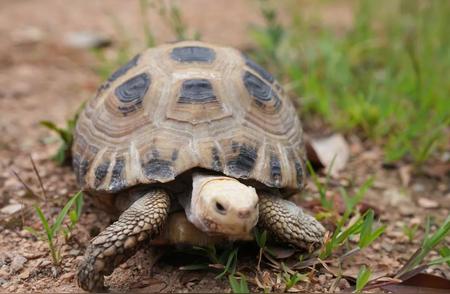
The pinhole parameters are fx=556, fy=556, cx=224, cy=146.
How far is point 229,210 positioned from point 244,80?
2.79ft

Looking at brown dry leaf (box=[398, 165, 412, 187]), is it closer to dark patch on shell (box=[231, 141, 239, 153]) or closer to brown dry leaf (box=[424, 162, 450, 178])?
brown dry leaf (box=[424, 162, 450, 178])

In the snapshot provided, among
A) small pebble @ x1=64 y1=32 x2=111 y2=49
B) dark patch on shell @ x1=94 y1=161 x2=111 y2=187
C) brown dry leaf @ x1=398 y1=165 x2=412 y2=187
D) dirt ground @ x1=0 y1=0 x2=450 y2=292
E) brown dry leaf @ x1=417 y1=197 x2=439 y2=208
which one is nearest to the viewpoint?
dirt ground @ x1=0 y1=0 x2=450 y2=292

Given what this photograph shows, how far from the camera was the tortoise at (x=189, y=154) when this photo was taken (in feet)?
7.02

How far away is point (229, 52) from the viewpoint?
111 inches

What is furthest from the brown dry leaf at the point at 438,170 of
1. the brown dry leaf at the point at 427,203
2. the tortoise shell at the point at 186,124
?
the tortoise shell at the point at 186,124

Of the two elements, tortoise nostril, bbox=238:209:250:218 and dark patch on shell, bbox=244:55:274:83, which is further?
dark patch on shell, bbox=244:55:274:83

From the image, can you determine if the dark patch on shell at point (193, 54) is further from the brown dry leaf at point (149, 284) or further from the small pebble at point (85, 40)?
the small pebble at point (85, 40)

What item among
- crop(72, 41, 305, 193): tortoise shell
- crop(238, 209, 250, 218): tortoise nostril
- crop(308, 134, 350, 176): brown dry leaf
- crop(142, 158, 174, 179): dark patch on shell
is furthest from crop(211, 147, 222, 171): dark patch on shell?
crop(308, 134, 350, 176): brown dry leaf

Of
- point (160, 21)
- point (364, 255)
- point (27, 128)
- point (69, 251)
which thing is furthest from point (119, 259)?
point (160, 21)

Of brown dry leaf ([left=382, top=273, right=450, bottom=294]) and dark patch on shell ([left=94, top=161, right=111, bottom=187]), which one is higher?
dark patch on shell ([left=94, top=161, right=111, bottom=187])

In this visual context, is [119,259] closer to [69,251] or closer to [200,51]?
[69,251]

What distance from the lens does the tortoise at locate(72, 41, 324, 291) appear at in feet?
7.02

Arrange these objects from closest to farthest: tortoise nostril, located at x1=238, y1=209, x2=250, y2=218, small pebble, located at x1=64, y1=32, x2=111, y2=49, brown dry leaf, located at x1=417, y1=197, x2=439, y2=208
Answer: tortoise nostril, located at x1=238, y1=209, x2=250, y2=218 < brown dry leaf, located at x1=417, y1=197, x2=439, y2=208 < small pebble, located at x1=64, y1=32, x2=111, y2=49

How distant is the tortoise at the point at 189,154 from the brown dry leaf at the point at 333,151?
0.87 m
